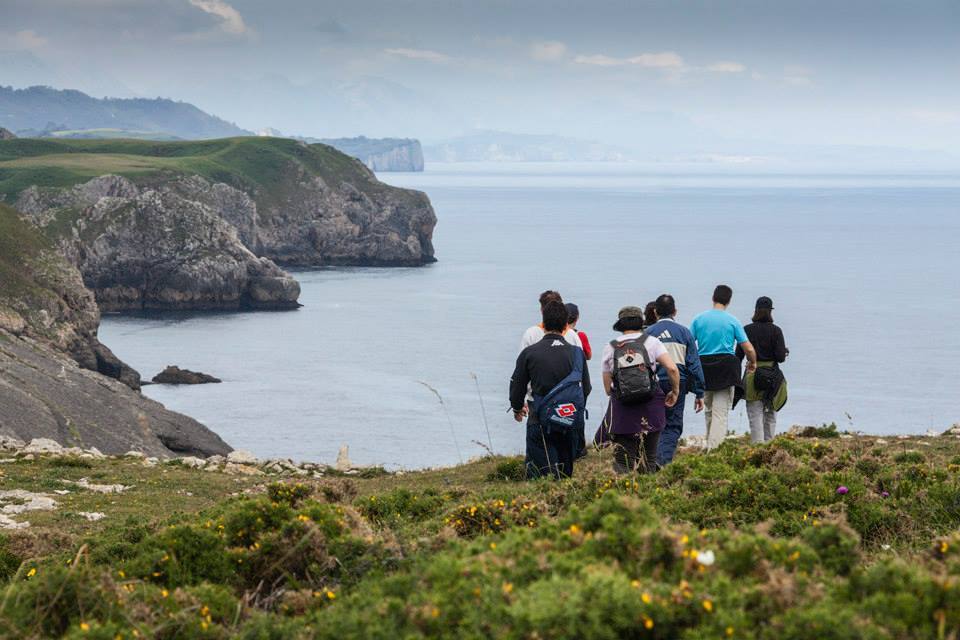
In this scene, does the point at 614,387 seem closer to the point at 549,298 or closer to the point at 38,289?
the point at 549,298

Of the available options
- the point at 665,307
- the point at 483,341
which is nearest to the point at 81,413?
the point at 665,307

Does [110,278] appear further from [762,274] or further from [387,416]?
[762,274]

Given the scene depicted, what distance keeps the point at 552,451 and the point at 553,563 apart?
19.6 ft

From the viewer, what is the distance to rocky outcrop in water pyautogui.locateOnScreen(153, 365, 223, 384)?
7881 centimetres

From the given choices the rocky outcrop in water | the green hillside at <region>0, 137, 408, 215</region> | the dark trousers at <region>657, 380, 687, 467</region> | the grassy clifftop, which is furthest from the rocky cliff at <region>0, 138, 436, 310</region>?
the dark trousers at <region>657, 380, 687, 467</region>

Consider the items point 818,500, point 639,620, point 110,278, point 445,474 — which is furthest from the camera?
point 110,278

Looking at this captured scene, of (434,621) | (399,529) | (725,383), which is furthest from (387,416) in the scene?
(434,621)

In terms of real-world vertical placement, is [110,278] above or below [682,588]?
below

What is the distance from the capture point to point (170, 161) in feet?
570

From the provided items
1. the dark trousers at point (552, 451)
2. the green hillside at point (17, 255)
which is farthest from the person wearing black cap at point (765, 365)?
the green hillside at point (17, 255)

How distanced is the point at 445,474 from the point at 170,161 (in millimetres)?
163646

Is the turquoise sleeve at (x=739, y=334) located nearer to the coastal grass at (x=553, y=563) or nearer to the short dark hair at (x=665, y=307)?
the short dark hair at (x=665, y=307)

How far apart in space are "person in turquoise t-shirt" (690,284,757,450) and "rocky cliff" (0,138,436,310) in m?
84.6

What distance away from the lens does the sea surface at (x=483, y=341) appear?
2427 inches
